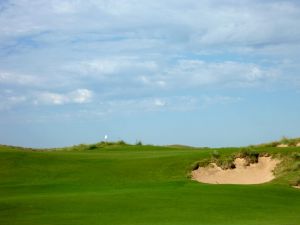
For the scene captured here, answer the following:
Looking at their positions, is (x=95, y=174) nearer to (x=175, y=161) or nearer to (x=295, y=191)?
(x=175, y=161)

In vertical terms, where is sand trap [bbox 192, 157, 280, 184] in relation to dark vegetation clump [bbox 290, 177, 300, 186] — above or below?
above

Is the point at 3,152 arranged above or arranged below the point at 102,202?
above

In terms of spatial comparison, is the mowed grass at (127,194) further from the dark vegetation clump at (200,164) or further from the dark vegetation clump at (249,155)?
the dark vegetation clump at (249,155)

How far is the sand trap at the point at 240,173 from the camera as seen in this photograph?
3538 centimetres

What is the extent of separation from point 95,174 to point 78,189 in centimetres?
538

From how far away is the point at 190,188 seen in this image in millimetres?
30000

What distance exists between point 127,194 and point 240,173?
38.6 ft

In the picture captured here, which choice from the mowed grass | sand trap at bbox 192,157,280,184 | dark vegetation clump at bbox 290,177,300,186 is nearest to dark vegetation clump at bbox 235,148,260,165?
sand trap at bbox 192,157,280,184

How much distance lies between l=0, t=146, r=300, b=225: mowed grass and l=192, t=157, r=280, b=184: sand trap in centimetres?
103

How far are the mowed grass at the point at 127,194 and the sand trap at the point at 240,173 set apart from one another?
3.39 feet

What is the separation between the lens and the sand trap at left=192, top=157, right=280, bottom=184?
3538 centimetres

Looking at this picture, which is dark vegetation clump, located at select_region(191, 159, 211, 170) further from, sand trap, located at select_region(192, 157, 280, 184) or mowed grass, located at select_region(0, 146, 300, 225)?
mowed grass, located at select_region(0, 146, 300, 225)

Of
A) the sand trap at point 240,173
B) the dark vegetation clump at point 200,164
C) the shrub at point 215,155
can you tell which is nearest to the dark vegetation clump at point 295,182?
the sand trap at point 240,173

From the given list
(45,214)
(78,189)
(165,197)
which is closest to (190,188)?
(165,197)
